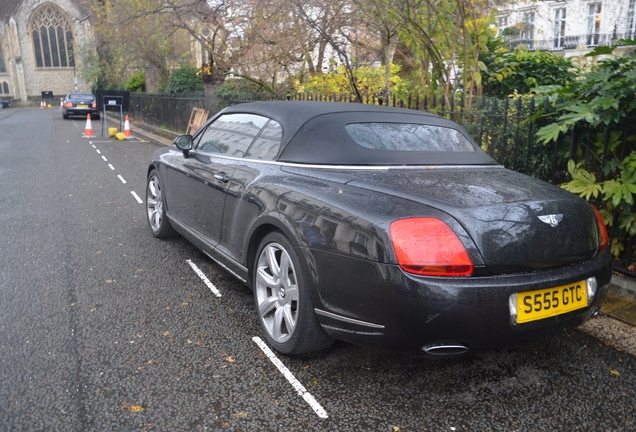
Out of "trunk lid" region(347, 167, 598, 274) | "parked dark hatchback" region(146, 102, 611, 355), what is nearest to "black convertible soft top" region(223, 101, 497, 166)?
"parked dark hatchback" region(146, 102, 611, 355)

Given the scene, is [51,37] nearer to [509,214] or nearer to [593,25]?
[593,25]

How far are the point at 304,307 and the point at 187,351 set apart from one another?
922mm

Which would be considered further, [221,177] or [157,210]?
[157,210]

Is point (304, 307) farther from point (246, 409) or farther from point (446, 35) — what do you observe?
point (446, 35)

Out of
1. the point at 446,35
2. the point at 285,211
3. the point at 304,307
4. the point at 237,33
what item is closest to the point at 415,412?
the point at 304,307

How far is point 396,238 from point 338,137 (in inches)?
49.0

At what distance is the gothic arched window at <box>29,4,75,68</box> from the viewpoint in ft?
223

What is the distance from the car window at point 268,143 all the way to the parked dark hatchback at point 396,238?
1 centimetres

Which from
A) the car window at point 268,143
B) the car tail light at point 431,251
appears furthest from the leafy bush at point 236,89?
the car tail light at point 431,251

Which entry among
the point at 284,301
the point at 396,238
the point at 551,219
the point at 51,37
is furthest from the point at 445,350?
the point at 51,37

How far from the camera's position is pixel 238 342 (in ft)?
12.1

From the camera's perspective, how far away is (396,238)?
2.68m

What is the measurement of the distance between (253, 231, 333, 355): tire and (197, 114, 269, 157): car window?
1112mm

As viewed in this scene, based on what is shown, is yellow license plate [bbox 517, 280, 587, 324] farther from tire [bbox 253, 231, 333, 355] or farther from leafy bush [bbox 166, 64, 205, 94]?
leafy bush [bbox 166, 64, 205, 94]
